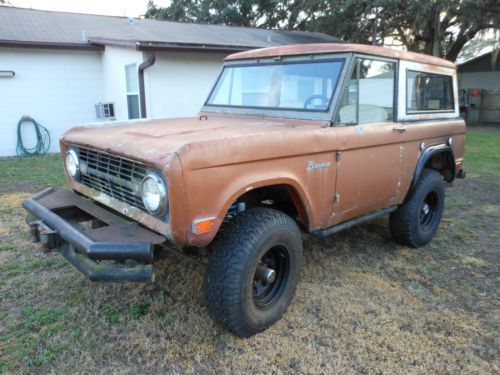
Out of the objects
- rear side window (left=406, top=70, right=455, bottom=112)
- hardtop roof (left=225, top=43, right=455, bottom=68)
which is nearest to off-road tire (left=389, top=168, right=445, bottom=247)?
rear side window (left=406, top=70, right=455, bottom=112)

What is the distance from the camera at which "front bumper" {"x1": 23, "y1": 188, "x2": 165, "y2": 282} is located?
2.27 m

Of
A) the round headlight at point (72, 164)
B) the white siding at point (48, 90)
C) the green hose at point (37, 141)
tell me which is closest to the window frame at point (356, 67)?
the round headlight at point (72, 164)

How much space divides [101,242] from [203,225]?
1.94 ft

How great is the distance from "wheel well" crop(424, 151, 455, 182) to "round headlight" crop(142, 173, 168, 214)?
3.27 metres

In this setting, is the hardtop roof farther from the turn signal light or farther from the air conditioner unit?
the air conditioner unit

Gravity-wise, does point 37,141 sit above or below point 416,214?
above

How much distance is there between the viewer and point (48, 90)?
1074 centimetres

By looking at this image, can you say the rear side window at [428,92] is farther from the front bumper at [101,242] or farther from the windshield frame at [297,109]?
the front bumper at [101,242]

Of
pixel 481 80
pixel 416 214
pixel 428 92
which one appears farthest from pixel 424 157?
pixel 481 80

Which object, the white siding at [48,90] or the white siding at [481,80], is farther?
the white siding at [481,80]

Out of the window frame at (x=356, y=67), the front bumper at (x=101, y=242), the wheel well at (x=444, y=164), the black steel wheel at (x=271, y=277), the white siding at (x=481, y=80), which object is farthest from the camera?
the white siding at (x=481, y=80)

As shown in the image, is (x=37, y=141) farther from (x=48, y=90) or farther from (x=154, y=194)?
(x=154, y=194)

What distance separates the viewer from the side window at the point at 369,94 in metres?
3.27

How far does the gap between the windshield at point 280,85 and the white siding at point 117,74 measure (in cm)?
604
